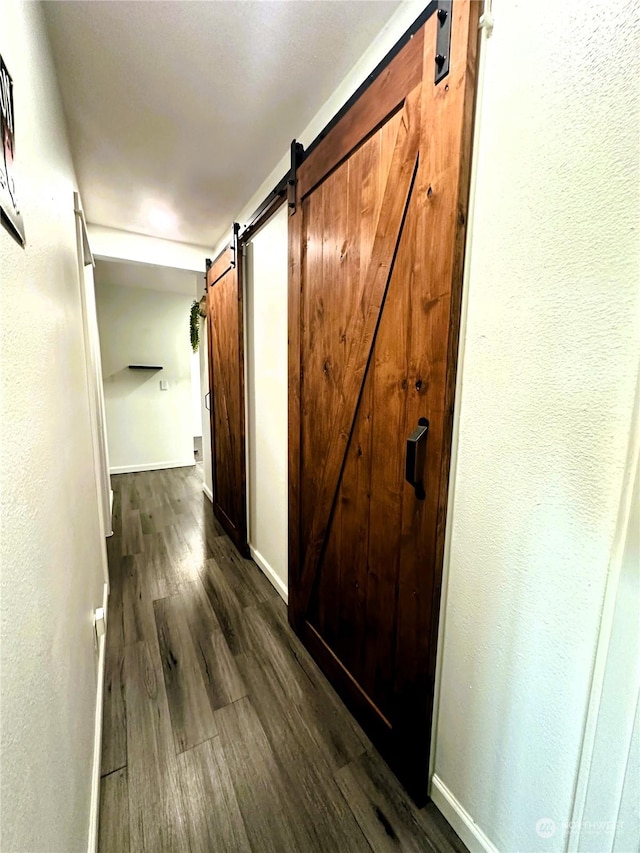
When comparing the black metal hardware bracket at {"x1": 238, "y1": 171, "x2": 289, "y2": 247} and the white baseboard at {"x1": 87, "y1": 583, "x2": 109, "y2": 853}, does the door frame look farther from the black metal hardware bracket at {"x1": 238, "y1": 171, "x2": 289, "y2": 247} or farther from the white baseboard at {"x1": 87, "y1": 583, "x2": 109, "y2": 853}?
the white baseboard at {"x1": 87, "y1": 583, "x2": 109, "y2": 853}

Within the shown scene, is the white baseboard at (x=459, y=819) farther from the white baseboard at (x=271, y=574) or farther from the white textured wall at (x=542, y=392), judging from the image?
the white baseboard at (x=271, y=574)

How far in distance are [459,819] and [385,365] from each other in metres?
1.40

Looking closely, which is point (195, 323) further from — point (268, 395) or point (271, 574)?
point (271, 574)

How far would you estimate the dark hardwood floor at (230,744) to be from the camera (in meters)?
1.01

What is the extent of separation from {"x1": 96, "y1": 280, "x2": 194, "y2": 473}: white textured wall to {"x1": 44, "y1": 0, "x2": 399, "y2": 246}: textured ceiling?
233cm

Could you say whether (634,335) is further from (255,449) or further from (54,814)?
(255,449)

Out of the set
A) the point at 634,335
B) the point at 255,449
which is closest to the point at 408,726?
the point at 634,335

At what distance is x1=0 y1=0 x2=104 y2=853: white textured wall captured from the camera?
0.50 meters

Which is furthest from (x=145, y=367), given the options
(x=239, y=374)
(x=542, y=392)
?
(x=542, y=392)

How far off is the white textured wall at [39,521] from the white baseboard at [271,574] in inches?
40.0

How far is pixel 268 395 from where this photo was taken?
2.07 m

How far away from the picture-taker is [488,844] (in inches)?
36.1

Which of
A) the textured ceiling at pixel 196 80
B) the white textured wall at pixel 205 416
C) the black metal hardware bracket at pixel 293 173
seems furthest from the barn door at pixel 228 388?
the black metal hardware bracket at pixel 293 173

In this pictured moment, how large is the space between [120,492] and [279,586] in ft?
8.65
